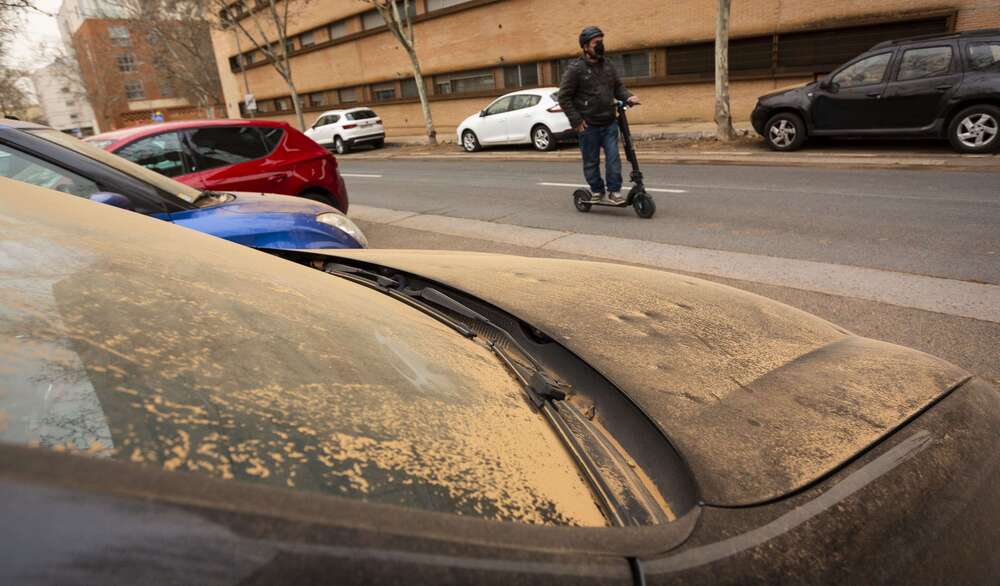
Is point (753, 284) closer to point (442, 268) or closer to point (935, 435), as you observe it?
point (442, 268)

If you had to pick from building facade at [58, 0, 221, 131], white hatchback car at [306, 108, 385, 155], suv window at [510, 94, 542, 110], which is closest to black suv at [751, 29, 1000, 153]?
suv window at [510, 94, 542, 110]

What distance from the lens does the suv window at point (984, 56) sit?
30.2 ft

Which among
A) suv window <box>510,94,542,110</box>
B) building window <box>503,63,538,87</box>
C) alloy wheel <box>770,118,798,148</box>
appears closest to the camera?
alloy wheel <box>770,118,798,148</box>

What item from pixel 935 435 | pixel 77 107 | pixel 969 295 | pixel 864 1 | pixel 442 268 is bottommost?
pixel 969 295

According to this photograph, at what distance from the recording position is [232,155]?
244 inches

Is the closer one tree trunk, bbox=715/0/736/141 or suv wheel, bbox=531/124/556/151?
tree trunk, bbox=715/0/736/141

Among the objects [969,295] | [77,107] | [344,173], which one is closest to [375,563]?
[969,295]

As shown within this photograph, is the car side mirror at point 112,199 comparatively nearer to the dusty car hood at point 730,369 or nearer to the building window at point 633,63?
the dusty car hood at point 730,369

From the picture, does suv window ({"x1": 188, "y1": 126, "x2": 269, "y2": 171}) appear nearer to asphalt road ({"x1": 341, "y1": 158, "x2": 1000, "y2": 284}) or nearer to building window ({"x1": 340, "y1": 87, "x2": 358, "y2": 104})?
asphalt road ({"x1": 341, "y1": 158, "x2": 1000, "y2": 284})

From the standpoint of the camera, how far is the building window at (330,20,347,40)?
30.8 m

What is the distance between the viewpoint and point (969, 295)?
13.8ft

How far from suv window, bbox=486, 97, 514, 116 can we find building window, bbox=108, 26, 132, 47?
69.2 meters

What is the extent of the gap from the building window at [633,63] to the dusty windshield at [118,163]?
18.0m

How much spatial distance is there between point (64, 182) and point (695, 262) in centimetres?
483
